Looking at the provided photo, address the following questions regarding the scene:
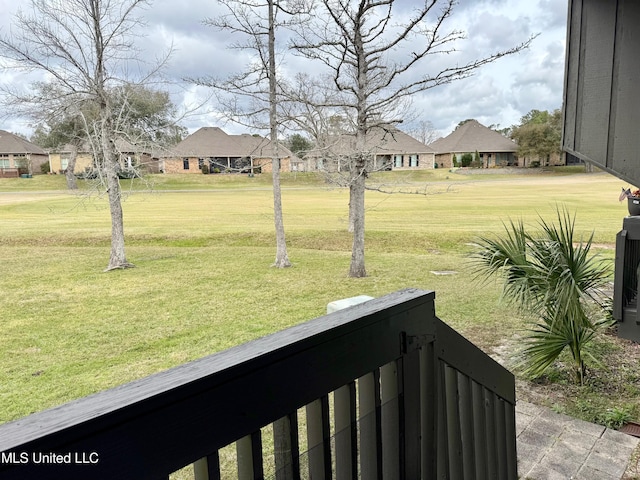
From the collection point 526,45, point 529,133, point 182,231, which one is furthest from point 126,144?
point 529,133

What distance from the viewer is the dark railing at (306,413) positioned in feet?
1.82

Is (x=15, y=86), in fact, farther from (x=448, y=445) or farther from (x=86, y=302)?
(x=448, y=445)

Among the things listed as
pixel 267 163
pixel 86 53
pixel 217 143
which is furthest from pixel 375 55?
pixel 217 143

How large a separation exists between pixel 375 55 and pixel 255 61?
7.59ft

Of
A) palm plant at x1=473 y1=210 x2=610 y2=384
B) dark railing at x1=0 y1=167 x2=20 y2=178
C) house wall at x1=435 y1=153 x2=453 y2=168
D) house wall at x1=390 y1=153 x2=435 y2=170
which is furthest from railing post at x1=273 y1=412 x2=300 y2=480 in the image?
house wall at x1=435 y1=153 x2=453 y2=168

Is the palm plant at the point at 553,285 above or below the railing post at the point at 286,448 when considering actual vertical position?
below

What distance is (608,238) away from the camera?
10539mm

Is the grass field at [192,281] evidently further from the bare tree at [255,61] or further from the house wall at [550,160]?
the house wall at [550,160]

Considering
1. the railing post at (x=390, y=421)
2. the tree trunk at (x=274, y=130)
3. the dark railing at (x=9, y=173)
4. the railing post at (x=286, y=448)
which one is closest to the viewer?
the railing post at (x=286, y=448)

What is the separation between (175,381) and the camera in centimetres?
65

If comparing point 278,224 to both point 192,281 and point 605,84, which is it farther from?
point 605,84

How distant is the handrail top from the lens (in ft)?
1.76

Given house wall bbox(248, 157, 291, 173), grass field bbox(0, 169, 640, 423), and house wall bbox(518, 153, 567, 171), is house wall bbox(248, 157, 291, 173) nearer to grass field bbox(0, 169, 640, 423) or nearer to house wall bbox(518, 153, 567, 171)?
grass field bbox(0, 169, 640, 423)

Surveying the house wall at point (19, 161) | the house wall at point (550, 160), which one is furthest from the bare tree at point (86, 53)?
the house wall at point (550, 160)
